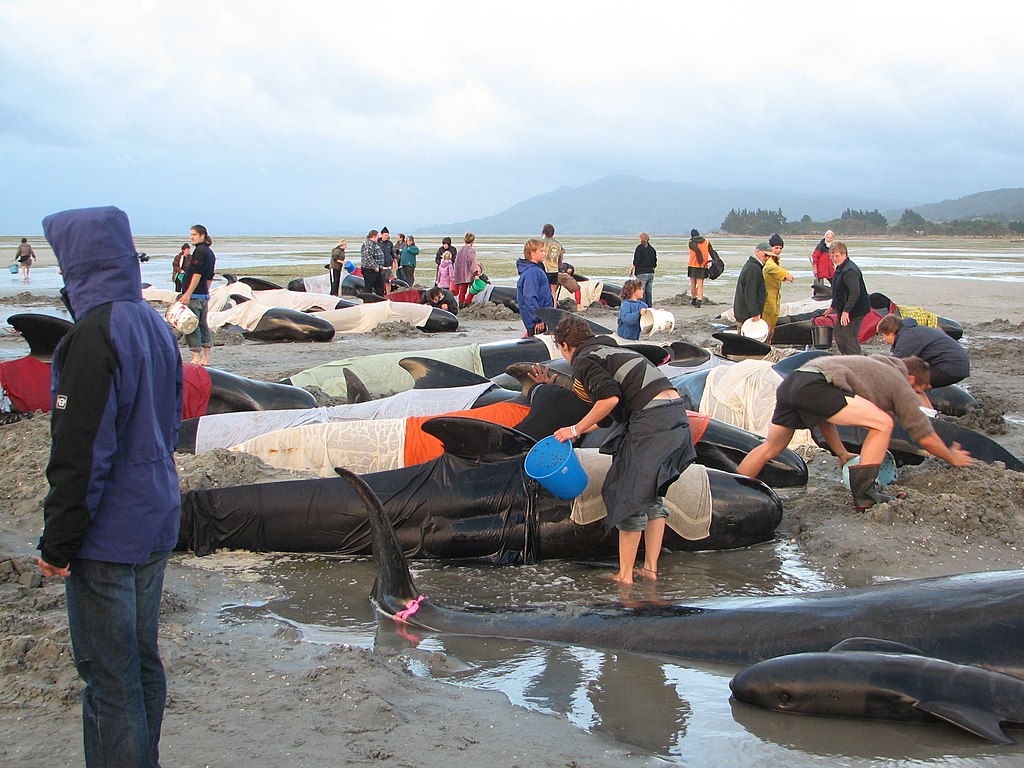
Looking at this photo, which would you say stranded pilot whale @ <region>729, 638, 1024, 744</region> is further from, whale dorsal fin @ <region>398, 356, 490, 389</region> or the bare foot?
whale dorsal fin @ <region>398, 356, 490, 389</region>

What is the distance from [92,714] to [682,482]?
14.5 ft

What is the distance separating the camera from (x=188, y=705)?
13.3ft

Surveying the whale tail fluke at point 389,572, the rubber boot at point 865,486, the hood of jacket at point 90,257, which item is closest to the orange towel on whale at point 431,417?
the rubber boot at point 865,486

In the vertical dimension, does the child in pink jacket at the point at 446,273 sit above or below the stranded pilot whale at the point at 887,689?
above

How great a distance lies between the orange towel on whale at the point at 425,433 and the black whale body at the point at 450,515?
2.65ft

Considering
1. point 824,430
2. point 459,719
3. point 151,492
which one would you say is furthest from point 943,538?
point 151,492

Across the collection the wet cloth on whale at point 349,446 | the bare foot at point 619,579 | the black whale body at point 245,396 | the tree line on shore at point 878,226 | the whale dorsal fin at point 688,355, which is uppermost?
the tree line on shore at point 878,226

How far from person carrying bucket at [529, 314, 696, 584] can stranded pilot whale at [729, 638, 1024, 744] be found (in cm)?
198

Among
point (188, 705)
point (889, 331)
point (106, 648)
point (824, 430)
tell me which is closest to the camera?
point (106, 648)

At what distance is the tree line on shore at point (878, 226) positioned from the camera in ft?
321

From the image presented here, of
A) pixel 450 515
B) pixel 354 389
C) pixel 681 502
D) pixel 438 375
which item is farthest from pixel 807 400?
pixel 354 389

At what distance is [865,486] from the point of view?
7270 mm

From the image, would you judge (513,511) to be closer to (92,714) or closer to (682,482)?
(682,482)

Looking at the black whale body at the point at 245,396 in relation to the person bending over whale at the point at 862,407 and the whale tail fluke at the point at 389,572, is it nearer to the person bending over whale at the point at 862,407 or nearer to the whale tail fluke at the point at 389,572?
the whale tail fluke at the point at 389,572
